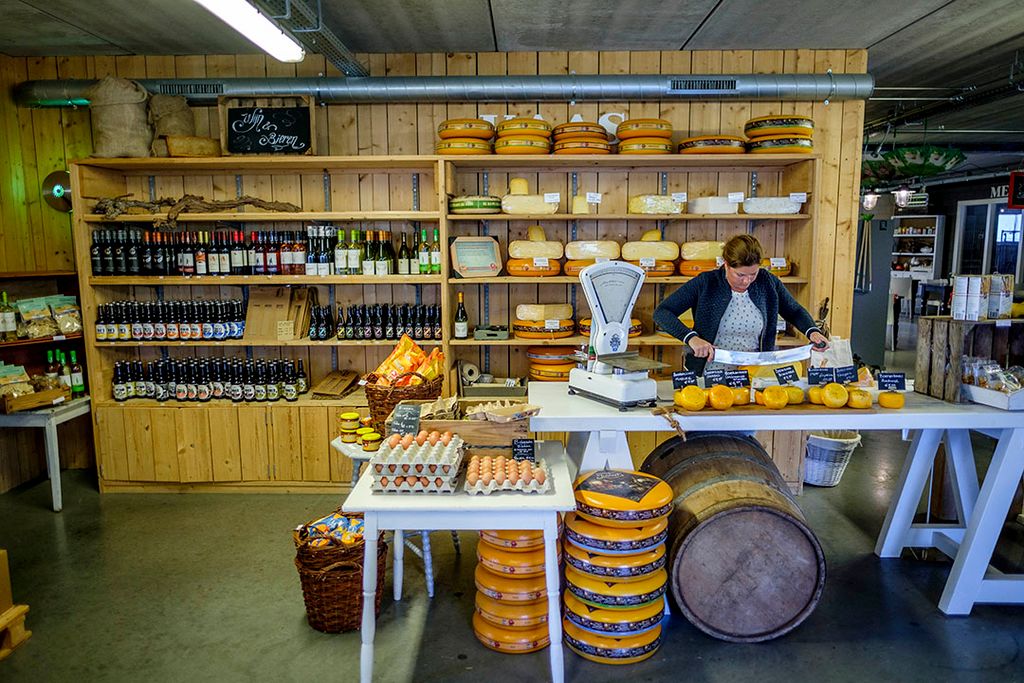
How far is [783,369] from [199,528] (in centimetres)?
346

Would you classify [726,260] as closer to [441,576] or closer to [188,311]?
[441,576]

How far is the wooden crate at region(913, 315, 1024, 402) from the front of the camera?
3102 mm

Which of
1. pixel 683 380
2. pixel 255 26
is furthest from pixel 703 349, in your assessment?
pixel 255 26

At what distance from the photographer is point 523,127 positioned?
14.8ft

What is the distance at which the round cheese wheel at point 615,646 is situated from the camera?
2760mm

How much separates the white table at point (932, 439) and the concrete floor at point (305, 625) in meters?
0.16

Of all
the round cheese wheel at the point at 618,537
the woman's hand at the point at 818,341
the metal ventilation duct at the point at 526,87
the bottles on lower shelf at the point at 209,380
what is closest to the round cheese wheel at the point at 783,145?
the metal ventilation duct at the point at 526,87

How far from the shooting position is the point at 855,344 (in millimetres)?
8602

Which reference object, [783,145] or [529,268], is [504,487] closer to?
[529,268]

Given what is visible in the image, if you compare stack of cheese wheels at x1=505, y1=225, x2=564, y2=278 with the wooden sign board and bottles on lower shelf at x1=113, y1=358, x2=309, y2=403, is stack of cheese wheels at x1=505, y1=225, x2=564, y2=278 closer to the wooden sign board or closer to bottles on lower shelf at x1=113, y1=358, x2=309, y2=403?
the wooden sign board

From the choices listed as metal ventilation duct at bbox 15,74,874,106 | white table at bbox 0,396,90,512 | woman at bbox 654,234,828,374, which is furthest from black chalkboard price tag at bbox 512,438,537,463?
white table at bbox 0,396,90,512

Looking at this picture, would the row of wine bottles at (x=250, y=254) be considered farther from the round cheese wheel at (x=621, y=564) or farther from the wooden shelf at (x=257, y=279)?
the round cheese wheel at (x=621, y=564)

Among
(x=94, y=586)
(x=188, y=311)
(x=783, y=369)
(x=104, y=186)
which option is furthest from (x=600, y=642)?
(x=104, y=186)

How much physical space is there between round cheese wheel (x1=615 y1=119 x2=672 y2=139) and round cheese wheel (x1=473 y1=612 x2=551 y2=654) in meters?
3.09
